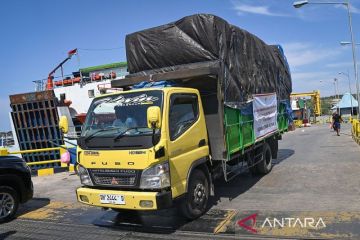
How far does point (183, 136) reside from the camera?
639cm

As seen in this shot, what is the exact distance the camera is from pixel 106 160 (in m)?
6.10

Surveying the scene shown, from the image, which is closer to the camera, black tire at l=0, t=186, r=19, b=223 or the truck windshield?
the truck windshield

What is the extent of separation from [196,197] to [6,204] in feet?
13.1

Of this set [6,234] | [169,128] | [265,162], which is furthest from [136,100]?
[265,162]

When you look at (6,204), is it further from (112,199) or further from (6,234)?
(112,199)

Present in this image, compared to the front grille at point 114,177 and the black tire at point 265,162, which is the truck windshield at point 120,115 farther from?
the black tire at point 265,162

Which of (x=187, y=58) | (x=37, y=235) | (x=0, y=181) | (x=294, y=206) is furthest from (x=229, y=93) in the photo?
(x=0, y=181)

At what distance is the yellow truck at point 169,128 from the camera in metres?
5.84

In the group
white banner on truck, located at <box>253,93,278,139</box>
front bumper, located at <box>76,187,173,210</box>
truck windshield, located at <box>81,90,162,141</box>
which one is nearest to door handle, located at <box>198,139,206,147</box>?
truck windshield, located at <box>81,90,162,141</box>

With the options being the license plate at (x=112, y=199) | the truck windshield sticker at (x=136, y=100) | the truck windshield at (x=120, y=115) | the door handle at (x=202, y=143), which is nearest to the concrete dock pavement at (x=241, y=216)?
the license plate at (x=112, y=199)

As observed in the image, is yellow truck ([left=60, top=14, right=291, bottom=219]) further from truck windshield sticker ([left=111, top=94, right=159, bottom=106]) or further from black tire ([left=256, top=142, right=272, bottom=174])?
A: black tire ([left=256, top=142, right=272, bottom=174])

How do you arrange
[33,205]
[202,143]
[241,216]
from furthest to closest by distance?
1. [33,205]
2. [202,143]
3. [241,216]

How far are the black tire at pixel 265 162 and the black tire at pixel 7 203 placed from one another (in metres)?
5.93

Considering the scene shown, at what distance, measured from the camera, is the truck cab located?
5.76m
